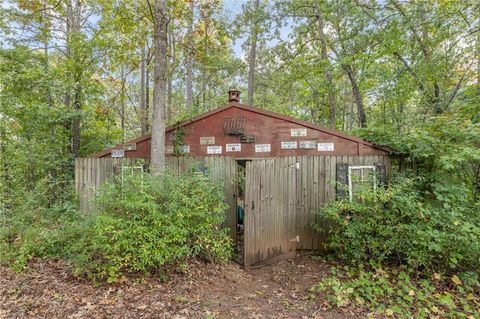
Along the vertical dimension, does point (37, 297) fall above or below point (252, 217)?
below

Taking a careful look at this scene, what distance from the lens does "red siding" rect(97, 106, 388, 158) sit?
5.82 metres

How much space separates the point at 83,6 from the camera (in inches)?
358

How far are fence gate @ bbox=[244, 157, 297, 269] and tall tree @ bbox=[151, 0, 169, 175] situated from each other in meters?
1.79

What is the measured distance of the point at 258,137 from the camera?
6.06 m

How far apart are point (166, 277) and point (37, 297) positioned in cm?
147

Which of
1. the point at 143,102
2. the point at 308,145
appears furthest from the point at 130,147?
the point at 143,102

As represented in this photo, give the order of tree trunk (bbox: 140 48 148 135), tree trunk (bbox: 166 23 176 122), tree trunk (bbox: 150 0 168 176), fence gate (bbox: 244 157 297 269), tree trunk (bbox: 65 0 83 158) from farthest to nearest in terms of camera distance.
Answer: tree trunk (bbox: 140 48 148 135) → tree trunk (bbox: 65 0 83 158) → tree trunk (bbox: 166 23 176 122) → tree trunk (bbox: 150 0 168 176) → fence gate (bbox: 244 157 297 269)

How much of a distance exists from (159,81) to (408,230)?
510cm

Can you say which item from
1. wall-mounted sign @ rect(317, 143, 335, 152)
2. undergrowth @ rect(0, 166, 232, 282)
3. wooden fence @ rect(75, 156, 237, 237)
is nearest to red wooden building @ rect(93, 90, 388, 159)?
wall-mounted sign @ rect(317, 143, 335, 152)

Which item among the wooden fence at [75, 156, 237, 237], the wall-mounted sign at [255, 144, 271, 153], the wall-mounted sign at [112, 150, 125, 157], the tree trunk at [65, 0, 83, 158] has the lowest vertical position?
the wooden fence at [75, 156, 237, 237]

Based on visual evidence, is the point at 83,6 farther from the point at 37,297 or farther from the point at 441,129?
the point at 441,129

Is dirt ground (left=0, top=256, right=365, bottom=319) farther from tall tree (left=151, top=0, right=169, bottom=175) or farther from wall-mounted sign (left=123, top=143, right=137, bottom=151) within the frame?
wall-mounted sign (left=123, top=143, right=137, bottom=151)

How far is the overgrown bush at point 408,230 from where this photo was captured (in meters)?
3.88

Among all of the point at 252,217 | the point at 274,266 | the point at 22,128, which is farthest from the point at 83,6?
the point at 274,266
